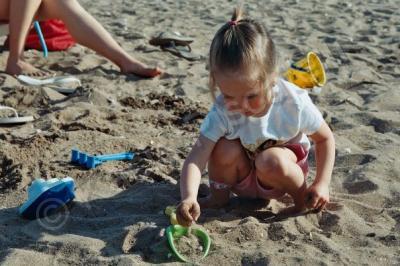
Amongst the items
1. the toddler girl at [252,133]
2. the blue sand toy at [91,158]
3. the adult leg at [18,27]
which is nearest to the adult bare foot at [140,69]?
the adult leg at [18,27]

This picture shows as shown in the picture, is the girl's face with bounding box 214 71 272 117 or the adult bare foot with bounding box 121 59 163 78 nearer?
the girl's face with bounding box 214 71 272 117

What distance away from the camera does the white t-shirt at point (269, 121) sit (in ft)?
8.42

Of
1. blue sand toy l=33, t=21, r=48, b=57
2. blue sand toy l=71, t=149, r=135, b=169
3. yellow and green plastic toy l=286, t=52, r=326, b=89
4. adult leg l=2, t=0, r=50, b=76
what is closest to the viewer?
blue sand toy l=71, t=149, r=135, b=169

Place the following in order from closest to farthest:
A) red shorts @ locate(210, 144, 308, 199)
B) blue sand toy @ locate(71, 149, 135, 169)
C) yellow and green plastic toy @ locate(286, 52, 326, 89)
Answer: red shorts @ locate(210, 144, 308, 199)
blue sand toy @ locate(71, 149, 135, 169)
yellow and green plastic toy @ locate(286, 52, 326, 89)

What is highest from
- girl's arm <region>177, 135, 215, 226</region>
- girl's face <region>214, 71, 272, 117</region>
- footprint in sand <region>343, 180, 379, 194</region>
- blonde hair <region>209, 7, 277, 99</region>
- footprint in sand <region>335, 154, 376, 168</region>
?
blonde hair <region>209, 7, 277, 99</region>

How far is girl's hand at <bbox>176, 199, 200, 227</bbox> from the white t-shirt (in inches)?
14.0

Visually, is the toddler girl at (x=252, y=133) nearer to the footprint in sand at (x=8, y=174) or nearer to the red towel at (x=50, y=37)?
the footprint in sand at (x=8, y=174)

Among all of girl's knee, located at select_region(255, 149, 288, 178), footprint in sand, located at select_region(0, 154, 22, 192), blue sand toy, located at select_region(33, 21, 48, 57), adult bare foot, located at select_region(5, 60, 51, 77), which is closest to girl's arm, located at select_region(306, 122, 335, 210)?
girl's knee, located at select_region(255, 149, 288, 178)

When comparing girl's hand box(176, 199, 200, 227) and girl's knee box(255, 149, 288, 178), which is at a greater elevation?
girl's knee box(255, 149, 288, 178)

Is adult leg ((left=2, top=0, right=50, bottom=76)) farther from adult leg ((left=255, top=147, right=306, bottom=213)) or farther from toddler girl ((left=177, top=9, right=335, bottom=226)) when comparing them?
adult leg ((left=255, top=147, right=306, bottom=213))

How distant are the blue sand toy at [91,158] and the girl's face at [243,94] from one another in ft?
2.91

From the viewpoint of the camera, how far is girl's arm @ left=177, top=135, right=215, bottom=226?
7.47 feet

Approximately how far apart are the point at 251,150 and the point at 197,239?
45 centimetres

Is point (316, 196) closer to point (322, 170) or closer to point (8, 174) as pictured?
point (322, 170)
